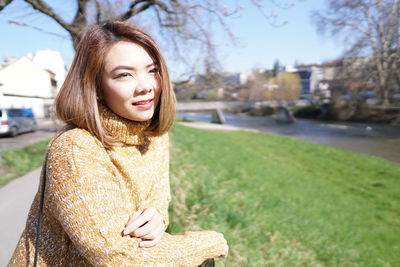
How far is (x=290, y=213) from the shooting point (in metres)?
5.09

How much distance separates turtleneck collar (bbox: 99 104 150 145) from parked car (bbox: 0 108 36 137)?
12.7 metres

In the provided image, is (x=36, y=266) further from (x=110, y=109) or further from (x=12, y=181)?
(x=12, y=181)

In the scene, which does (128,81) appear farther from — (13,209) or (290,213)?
(290,213)

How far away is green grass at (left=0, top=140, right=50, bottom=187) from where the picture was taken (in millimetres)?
5447

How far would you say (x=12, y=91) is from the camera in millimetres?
7668

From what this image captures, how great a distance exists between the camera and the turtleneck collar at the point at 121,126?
3.69 ft

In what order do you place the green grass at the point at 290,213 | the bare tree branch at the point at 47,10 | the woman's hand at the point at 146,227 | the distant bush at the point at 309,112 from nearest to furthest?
the woman's hand at the point at 146,227 → the green grass at the point at 290,213 → the bare tree branch at the point at 47,10 → the distant bush at the point at 309,112

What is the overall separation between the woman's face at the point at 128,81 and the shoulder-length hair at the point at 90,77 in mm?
24

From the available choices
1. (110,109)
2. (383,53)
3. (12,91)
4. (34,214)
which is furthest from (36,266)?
(383,53)

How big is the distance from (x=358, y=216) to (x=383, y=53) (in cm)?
1023

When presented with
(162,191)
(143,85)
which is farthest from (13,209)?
(143,85)

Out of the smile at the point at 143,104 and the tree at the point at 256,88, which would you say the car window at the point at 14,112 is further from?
the tree at the point at 256,88

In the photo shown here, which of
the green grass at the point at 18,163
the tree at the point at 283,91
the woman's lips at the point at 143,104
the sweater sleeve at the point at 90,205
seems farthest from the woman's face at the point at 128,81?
the tree at the point at 283,91

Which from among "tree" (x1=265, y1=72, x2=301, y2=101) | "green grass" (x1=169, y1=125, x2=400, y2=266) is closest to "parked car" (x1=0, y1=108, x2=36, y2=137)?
"green grass" (x1=169, y1=125, x2=400, y2=266)
